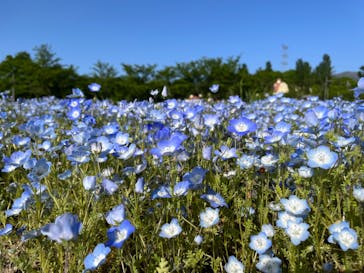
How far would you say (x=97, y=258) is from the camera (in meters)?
1.45

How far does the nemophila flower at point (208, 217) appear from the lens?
5.50 ft

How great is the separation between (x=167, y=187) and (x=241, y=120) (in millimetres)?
651

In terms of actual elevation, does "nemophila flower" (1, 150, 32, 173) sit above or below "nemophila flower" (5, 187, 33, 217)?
above

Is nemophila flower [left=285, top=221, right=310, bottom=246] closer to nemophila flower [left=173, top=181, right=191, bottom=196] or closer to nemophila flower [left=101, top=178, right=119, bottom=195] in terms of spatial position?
nemophila flower [left=173, top=181, right=191, bottom=196]

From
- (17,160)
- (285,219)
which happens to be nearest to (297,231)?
(285,219)

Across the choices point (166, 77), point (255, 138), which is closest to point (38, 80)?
point (166, 77)

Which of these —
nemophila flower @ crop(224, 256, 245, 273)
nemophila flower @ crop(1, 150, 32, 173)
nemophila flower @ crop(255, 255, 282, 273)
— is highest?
nemophila flower @ crop(1, 150, 32, 173)

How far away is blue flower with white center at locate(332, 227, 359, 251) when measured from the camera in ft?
4.54

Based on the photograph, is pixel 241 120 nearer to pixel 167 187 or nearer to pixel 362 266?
pixel 167 187

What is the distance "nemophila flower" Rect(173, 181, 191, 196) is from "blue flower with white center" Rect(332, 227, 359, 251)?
60 cm

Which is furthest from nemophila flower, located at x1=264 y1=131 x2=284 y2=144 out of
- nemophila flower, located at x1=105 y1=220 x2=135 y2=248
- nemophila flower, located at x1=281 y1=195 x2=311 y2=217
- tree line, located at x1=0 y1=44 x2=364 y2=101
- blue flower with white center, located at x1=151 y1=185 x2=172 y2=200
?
tree line, located at x1=0 y1=44 x2=364 y2=101

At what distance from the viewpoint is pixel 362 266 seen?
148 cm

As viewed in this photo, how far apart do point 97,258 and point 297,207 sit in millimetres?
782

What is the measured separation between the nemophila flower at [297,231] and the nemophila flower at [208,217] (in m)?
0.31
